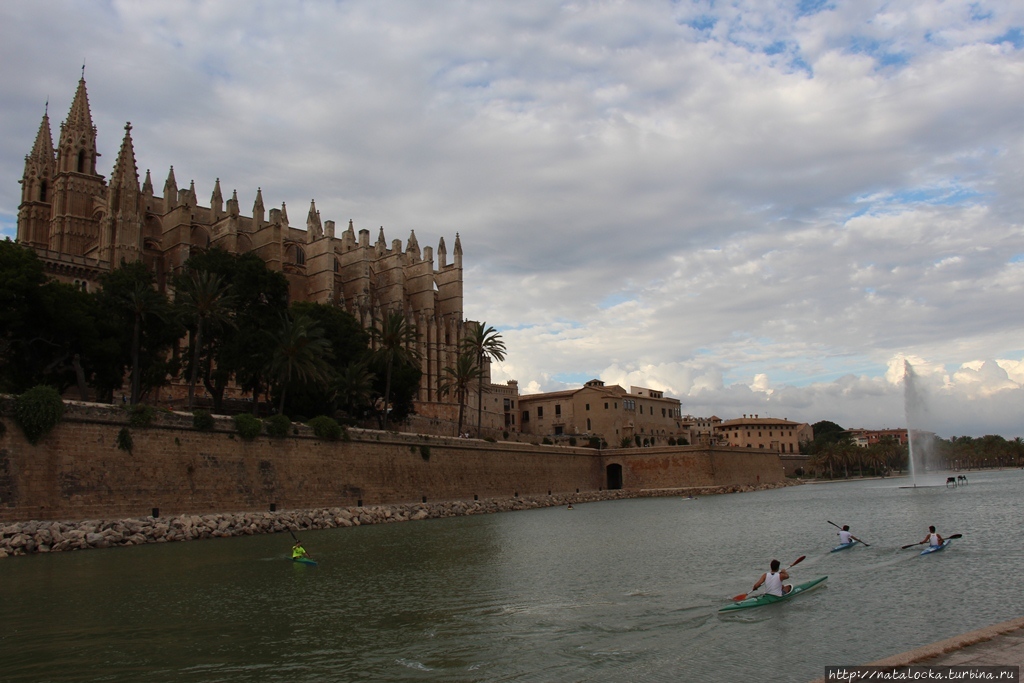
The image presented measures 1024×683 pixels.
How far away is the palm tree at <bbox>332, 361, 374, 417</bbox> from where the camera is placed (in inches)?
1657

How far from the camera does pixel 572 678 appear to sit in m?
9.79

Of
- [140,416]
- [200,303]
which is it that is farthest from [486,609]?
[200,303]

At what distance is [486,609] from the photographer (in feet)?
46.9

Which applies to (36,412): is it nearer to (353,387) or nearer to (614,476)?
(353,387)

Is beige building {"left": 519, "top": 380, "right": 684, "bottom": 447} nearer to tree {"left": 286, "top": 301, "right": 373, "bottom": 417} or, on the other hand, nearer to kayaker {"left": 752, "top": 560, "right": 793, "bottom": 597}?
tree {"left": 286, "top": 301, "right": 373, "bottom": 417}

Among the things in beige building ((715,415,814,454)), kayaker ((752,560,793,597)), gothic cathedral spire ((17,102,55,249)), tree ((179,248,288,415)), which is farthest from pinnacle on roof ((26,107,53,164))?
beige building ((715,415,814,454))

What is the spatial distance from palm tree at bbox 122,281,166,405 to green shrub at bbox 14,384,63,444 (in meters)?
8.38

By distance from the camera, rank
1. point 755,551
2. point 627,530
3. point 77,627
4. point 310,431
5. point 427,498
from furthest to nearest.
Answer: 1. point 427,498
2. point 310,431
3. point 627,530
4. point 755,551
5. point 77,627

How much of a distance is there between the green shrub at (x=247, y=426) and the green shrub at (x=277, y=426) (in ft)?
2.74

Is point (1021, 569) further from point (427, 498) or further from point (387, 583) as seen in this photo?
point (427, 498)

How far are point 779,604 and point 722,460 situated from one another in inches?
2057

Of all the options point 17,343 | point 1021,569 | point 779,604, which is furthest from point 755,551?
point 17,343

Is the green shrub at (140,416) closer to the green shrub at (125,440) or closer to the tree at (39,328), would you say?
the green shrub at (125,440)

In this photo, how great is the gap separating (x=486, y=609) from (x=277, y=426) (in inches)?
831
